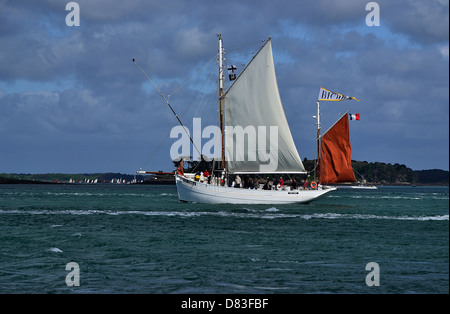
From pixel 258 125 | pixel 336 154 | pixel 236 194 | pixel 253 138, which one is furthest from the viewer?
pixel 336 154

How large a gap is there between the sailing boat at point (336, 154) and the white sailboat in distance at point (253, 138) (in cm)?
1031

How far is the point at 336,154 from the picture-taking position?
8662 centimetres

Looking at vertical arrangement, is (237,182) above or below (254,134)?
below

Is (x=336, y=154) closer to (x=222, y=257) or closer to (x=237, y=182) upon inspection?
(x=237, y=182)

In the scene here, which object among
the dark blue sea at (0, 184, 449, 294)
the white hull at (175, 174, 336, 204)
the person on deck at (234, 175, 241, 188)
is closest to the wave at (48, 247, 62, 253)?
the dark blue sea at (0, 184, 449, 294)

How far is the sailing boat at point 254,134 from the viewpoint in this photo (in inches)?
2950

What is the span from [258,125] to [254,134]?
125 centimetres

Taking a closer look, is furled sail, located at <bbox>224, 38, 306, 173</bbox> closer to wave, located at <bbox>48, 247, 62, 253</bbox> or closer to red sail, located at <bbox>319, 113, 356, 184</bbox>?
red sail, located at <bbox>319, 113, 356, 184</bbox>

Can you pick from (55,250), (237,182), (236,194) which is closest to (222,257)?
(55,250)

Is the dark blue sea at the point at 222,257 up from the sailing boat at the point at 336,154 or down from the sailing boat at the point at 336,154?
down

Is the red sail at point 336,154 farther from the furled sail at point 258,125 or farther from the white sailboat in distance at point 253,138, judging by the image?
the furled sail at point 258,125

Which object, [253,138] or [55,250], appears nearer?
[55,250]

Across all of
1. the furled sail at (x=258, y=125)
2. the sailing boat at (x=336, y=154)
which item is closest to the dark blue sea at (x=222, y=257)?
the furled sail at (x=258, y=125)

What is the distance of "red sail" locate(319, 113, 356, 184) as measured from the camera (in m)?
85.8
